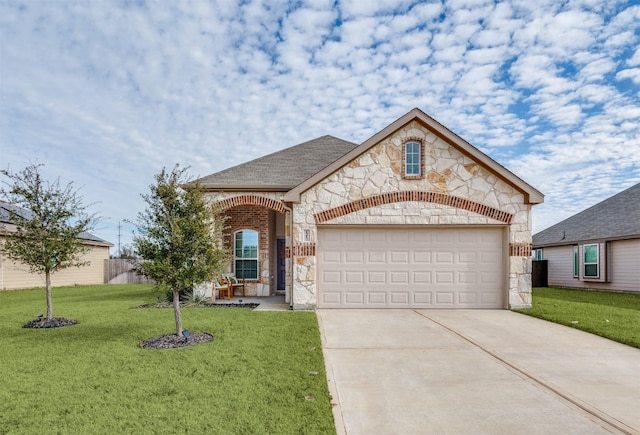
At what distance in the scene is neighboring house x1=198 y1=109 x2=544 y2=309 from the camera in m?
10.9

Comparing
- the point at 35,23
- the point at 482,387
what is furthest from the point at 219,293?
the point at 482,387

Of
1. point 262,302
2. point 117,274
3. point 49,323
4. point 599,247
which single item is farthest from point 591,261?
point 117,274

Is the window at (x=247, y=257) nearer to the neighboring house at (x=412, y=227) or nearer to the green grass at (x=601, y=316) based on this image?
the neighboring house at (x=412, y=227)

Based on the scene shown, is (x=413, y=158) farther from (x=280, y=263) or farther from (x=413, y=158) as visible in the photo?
(x=280, y=263)

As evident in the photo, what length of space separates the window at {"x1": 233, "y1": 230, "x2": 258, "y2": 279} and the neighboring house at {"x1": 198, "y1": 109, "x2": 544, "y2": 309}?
400cm

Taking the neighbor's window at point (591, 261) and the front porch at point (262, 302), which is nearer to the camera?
the front porch at point (262, 302)

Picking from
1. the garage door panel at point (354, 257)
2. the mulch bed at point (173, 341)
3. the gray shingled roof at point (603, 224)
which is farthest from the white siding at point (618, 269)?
the mulch bed at point (173, 341)

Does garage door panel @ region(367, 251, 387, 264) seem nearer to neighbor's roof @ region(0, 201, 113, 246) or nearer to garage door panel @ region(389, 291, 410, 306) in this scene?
garage door panel @ region(389, 291, 410, 306)

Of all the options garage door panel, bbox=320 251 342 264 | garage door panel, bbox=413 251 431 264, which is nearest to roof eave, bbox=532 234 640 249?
garage door panel, bbox=413 251 431 264

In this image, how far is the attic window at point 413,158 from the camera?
36.2ft

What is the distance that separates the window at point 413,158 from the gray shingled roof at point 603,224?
38.7ft

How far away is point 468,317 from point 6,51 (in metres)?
15.4

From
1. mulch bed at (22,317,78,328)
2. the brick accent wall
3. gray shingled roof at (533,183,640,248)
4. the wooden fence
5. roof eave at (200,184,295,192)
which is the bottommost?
the wooden fence

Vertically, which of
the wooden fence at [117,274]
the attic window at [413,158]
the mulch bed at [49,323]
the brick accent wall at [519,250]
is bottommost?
the wooden fence at [117,274]
